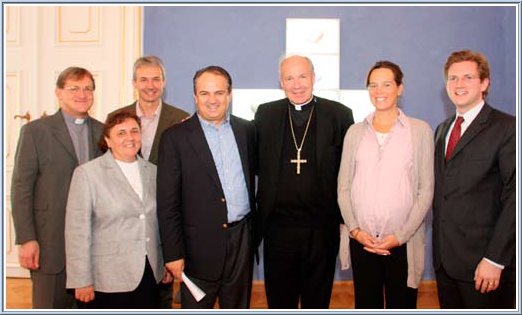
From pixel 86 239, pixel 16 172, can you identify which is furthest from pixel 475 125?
pixel 16 172

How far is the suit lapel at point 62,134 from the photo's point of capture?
2.46 meters

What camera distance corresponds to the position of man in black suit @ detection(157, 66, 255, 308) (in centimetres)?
225

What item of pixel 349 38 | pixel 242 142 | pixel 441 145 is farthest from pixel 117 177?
pixel 349 38

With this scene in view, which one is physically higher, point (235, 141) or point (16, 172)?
point (235, 141)

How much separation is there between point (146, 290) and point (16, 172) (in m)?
0.96

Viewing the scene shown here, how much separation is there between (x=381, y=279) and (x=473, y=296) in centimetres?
43

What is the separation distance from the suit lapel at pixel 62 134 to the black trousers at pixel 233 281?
37.0 inches

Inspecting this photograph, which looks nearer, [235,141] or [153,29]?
[235,141]

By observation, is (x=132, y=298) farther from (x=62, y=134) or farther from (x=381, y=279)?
(x=381, y=279)

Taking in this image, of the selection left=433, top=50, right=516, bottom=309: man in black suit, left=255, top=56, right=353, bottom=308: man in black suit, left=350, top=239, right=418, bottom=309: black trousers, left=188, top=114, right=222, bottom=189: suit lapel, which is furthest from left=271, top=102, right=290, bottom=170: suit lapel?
left=433, top=50, right=516, bottom=309: man in black suit

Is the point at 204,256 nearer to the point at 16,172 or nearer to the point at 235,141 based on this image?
the point at 235,141

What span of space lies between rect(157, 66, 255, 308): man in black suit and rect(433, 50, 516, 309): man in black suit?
995 millimetres

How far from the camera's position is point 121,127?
2.24 metres

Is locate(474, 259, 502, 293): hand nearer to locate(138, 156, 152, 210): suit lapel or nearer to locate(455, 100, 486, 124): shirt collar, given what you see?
locate(455, 100, 486, 124): shirt collar
